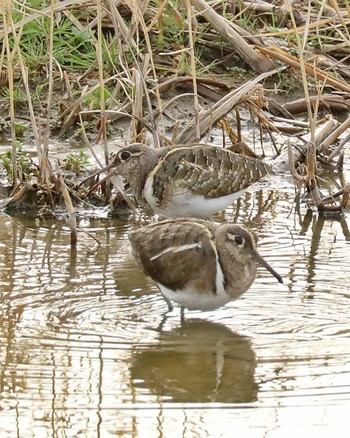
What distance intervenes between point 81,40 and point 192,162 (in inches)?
118

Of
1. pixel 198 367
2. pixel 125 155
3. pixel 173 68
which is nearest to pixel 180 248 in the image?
pixel 198 367

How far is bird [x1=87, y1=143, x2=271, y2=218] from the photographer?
23.5 ft

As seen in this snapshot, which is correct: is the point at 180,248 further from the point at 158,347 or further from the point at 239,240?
the point at 158,347

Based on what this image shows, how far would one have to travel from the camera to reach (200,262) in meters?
5.86

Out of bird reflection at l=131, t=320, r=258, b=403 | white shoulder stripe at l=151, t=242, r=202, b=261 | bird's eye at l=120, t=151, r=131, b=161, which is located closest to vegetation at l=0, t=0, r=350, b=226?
bird's eye at l=120, t=151, r=131, b=161

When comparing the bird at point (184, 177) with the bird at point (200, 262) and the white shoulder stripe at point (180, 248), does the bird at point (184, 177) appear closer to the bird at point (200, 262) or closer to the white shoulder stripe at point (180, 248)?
the bird at point (200, 262)

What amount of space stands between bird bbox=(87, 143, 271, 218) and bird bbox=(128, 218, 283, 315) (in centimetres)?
105

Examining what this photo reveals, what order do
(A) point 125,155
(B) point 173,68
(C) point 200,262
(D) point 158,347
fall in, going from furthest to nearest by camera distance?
(B) point 173,68 < (A) point 125,155 < (C) point 200,262 < (D) point 158,347

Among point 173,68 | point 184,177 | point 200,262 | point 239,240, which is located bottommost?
point 200,262

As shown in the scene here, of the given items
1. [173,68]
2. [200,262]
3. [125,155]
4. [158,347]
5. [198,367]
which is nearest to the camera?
[198,367]

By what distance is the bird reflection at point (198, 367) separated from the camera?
4875mm

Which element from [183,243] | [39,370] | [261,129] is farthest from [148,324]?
[261,129]

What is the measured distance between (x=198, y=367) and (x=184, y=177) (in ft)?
7.10

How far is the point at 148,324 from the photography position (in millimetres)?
5797
